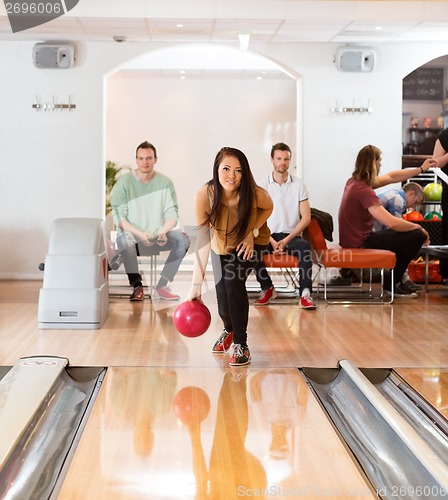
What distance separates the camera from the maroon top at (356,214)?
279 inches

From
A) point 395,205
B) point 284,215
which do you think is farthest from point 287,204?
point 395,205

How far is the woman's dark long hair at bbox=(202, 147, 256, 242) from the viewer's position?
446 cm

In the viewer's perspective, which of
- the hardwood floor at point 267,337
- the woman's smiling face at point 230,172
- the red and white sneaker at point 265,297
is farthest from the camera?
the red and white sneaker at point 265,297

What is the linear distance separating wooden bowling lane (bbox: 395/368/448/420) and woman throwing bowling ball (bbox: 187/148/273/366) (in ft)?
2.99

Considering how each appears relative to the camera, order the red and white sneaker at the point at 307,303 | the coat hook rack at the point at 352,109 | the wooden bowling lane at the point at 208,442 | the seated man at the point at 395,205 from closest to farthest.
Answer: the wooden bowling lane at the point at 208,442, the red and white sneaker at the point at 307,303, the seated man at the point at 395,205, the coat hook rack at the point at 352,109

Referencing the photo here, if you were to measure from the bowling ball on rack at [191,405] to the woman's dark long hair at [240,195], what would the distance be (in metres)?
0.97

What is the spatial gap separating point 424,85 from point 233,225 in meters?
8.33

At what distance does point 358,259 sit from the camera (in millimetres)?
6777

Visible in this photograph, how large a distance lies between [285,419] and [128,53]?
631 cm

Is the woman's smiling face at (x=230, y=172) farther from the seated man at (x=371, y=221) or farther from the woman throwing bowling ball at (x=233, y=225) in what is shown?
the seated man at (x=371, y=221)

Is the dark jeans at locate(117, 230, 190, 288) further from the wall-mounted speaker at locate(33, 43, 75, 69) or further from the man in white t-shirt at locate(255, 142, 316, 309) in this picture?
the wall-mounted speaker at locate(33, 43, 75, 69)

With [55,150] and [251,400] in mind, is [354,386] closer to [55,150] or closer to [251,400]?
[251,400]

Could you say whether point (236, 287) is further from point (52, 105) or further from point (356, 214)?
point (52, 105)

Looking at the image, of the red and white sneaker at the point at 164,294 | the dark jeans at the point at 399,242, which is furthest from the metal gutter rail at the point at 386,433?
the dark jeans at the point at 399,242
